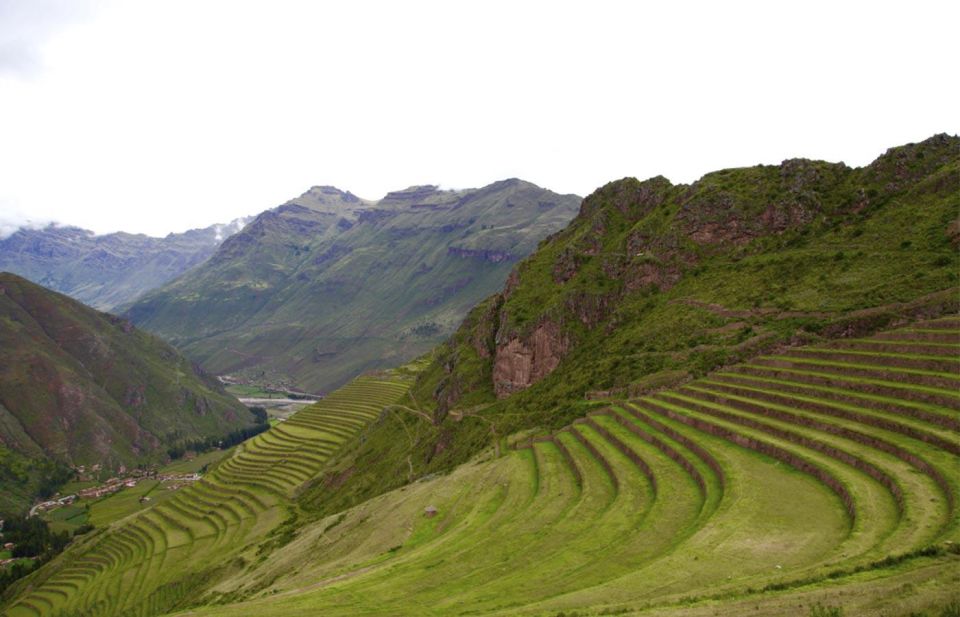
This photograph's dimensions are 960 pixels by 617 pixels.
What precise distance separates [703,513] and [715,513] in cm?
134

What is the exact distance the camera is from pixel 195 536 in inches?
3910

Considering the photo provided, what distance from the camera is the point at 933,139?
68.1 metres

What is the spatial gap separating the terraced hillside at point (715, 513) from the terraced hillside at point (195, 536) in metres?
39.7

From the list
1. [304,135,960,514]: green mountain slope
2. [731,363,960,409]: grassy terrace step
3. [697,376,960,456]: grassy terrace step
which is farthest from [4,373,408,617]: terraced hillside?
[731,363,960,409]: grassy terrace step

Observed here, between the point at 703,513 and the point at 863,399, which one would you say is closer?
the point at 703,513

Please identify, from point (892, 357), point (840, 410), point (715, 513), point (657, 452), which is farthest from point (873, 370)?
point (715, 513)

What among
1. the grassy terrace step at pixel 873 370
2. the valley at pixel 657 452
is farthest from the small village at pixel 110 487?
the grassy terrace step at pixel 873 370

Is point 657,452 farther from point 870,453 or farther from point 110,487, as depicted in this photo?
point 110,487

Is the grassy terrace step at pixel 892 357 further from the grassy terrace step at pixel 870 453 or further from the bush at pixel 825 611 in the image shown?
the bush at pixel 825 611

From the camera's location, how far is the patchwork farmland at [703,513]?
21.5 m

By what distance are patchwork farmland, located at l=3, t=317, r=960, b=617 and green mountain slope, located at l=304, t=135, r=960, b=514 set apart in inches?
303

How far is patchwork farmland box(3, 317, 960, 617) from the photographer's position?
845 inches

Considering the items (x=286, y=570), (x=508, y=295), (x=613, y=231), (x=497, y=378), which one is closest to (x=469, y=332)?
(x=508, y=295)

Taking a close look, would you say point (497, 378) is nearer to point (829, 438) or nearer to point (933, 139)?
point (829, 438)
